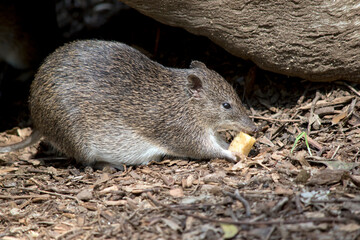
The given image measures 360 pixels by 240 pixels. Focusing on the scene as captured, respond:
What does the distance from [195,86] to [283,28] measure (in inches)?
53.4

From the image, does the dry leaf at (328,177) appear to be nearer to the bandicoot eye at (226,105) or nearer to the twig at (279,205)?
the twig at (279,205)

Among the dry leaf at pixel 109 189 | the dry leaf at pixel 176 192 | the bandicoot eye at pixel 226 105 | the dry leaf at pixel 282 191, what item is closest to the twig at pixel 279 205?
the dry leaf at pixel 282 191

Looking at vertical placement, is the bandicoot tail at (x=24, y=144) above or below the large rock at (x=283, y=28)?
below

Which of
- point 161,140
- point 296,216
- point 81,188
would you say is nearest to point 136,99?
point 161,140

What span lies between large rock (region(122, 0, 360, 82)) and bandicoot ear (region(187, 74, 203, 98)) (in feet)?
2.23

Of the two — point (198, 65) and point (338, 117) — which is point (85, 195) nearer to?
point (198, 65)

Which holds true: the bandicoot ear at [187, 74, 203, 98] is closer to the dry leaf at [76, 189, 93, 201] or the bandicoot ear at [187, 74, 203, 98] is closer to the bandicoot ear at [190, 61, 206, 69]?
the bandicoot ear at [190, 61, 206, 69]

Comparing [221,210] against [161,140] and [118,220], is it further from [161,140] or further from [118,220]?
[161,140]

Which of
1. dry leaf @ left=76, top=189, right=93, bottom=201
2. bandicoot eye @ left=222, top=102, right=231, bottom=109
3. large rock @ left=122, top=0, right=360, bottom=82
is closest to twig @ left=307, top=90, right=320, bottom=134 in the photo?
large rock @ left=122, top=0, right=360, bottom=82

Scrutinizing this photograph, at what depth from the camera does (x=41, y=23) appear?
8.24 m

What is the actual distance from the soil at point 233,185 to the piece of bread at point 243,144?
5.0 inches

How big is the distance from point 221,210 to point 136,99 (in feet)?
7.07

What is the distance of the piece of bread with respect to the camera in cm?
528

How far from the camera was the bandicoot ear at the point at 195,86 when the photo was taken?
17.7ft
